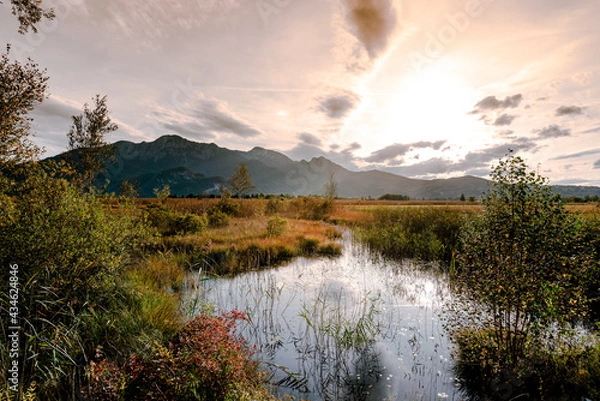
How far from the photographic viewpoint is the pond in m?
5.67

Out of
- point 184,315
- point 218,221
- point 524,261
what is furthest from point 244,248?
A: point 524,261

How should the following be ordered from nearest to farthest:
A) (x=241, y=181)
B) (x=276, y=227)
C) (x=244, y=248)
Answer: (x=244, y=248) → (x=276, y=227) → (x=241, y=181)

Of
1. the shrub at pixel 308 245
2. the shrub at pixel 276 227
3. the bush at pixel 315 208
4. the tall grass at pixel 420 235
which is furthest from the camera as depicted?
the bush at pixel 315 208

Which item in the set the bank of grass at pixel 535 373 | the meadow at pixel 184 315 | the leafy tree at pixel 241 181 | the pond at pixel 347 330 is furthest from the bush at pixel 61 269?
the leafy tree at pixel 241 181

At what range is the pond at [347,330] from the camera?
5.67 meters

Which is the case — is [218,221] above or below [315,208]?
below

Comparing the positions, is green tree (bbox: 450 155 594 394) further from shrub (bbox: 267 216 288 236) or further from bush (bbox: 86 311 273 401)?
shrub (bbox: 267 216 288 236)

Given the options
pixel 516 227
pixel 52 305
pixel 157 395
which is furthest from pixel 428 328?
pixel 52 305

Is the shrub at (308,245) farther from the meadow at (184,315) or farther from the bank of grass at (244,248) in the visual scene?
the meadow at (184,315)

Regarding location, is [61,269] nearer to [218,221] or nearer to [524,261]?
[524,261]

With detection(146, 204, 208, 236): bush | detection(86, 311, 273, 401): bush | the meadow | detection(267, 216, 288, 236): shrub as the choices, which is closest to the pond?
the meadow

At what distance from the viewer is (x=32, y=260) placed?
18.3ft

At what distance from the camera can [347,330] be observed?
717 centimetres

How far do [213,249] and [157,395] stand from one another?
11.2m
